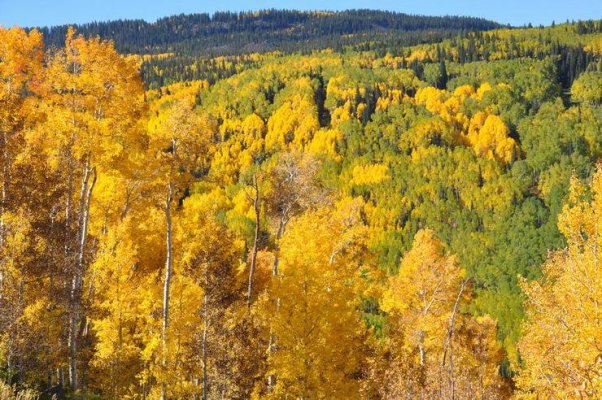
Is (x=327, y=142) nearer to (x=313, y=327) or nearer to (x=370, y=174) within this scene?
(x=370, y=174)

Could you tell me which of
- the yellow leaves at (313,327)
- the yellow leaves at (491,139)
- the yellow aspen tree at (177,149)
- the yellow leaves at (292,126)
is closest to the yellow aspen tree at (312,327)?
the yellow leaves at (313,327)

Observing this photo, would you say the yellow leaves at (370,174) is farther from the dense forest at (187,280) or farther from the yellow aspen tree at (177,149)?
the yellow aspen tree at (177,149)

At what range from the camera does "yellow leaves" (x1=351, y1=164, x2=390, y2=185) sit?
139125 mm

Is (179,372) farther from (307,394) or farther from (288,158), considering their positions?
(288,158)

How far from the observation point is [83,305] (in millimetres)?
22984

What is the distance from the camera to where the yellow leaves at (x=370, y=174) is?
139125 mm

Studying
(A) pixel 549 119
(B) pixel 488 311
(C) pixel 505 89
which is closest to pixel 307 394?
(B) pixel 488 311

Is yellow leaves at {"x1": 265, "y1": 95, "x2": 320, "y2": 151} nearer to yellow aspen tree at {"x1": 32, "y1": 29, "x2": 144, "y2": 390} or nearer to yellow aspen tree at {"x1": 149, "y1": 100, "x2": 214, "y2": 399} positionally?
yellow aspen tree at {"x1": 149, "y1": 100, "x2": 214, "y2": 399}

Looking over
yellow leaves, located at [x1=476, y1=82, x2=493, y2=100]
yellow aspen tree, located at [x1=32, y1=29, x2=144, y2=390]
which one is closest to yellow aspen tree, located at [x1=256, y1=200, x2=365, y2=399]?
yellow aspen tree, located at [x1=32, y1=29, x2=144, y2=390]

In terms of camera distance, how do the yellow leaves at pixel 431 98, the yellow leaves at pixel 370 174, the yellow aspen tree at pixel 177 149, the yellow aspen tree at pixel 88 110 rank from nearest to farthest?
the yellow aspen tree at pixel 88 110 → the yellow aspen tree at pixel 177 149 → the yellow leaves at pixel 370 174 → the yellow leaves at pixel 431 98

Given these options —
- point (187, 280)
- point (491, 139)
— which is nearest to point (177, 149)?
point (187, 280)

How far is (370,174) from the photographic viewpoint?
14150cm

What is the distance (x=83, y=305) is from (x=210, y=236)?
20.7 ft

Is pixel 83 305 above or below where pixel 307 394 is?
above
